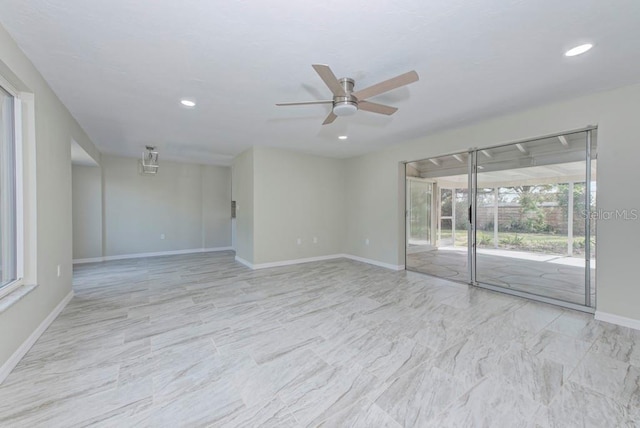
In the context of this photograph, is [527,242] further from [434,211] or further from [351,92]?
[351,92]

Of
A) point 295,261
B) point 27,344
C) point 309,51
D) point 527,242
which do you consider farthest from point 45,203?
point 527,242

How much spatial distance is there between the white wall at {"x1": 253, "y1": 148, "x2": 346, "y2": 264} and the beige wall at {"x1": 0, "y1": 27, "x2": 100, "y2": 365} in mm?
2704

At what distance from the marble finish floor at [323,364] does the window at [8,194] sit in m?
0.71

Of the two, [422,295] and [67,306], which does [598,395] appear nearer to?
[422,295]

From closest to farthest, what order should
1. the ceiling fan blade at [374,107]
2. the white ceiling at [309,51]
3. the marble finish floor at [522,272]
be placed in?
the white ceiling at [309,51]
the ceiling fan blade at [374,107]
the marble finish floor at [522,272]

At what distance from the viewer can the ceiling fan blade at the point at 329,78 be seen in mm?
1835

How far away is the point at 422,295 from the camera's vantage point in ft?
12.0

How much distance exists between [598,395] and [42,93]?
5.18m

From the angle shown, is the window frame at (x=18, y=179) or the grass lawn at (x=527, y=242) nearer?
the window frame at (x=18, y=179)

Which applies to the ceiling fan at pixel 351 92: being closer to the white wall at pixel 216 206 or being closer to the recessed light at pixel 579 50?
the recessed light at pixel 579 50

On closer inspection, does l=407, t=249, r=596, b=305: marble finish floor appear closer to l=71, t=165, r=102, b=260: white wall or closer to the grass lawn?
the grass lawn

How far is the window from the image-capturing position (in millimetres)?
2100

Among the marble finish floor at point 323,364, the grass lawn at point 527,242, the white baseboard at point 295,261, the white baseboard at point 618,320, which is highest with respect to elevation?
the grass lawn at point 527,242

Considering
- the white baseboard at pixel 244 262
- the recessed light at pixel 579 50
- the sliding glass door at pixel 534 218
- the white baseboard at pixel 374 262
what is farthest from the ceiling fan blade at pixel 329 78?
the white baseboard at pixel 244 262
